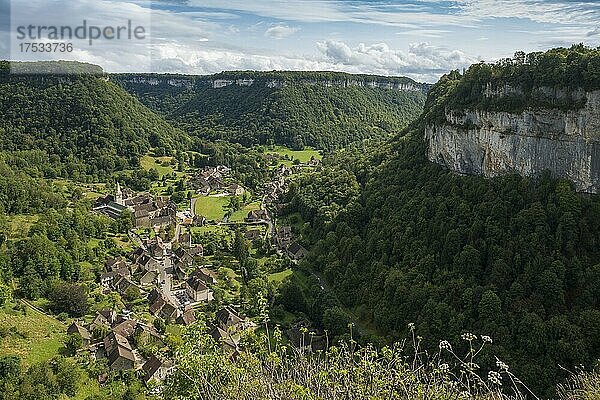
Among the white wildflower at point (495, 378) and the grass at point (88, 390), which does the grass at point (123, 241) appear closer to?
the grass at point (88, 390)

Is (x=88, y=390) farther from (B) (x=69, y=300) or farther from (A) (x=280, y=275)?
(A) (x=280, y=275)

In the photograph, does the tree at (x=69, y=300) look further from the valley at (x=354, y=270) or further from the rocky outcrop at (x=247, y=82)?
the rocky outcrop at (x=247, y=82)

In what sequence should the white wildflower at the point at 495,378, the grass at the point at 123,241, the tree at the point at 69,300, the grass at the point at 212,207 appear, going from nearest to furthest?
the white wildflower at the point at 495,378 → the tree at the point at 69,300 → the grass at the point at 123,241 → the grass at the point at 212,207

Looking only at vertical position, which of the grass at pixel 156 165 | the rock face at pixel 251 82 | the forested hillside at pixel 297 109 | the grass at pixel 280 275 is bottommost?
the grass at pixel 280 275

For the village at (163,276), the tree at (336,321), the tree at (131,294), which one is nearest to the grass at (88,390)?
the village at (163,276)

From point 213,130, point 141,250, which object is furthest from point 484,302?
point 213,130

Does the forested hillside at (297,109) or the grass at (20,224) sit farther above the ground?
the forested hillside at (297,109)

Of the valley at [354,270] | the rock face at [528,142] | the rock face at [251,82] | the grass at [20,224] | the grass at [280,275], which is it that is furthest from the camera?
the rock face at [251,82]

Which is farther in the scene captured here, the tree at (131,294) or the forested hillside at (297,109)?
the forested hillside at (297,109)
